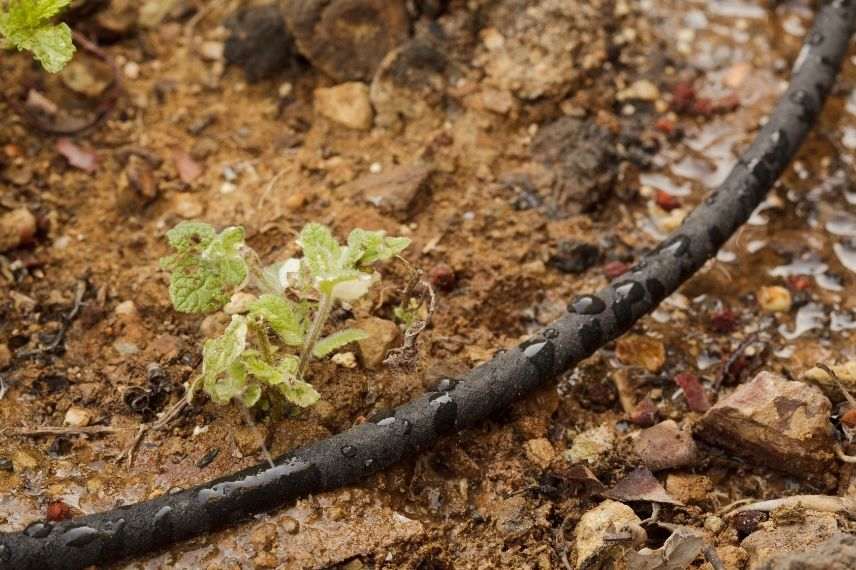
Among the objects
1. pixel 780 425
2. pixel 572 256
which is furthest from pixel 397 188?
pixel 780 425

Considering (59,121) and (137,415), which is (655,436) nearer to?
(137,415)

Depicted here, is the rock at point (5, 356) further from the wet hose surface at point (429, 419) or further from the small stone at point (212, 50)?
the small stone at point (212, 50)

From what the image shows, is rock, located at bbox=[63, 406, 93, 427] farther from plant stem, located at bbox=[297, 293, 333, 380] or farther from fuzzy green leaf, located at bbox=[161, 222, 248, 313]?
plant stem, located at bbox=[297, 293, 333, 380]

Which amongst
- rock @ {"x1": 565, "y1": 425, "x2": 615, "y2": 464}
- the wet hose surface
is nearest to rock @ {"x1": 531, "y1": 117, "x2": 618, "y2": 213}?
the wet hose surface

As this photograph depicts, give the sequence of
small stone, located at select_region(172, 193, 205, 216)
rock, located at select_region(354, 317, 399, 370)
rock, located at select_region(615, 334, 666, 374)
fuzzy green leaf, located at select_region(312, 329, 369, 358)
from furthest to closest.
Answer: small stone, located at select_region(172, 193, 205, 216) → rock, located at select_region(615, 334, 666, 374) → rock, located at select_region(354, 317, 399, 370) → fuzzy green leaf, located at select_region(312, 329, 369, 358)

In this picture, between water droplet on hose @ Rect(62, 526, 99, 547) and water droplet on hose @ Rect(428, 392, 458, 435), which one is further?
water droplet on hose @ Rect(428, 392, 458, 435)

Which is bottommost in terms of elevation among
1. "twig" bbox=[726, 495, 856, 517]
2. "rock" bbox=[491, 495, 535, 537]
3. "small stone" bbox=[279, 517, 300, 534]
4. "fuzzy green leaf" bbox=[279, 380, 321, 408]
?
"rock" bbox=[491, 495, 535, 537]

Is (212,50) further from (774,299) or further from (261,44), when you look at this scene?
(774,299)
